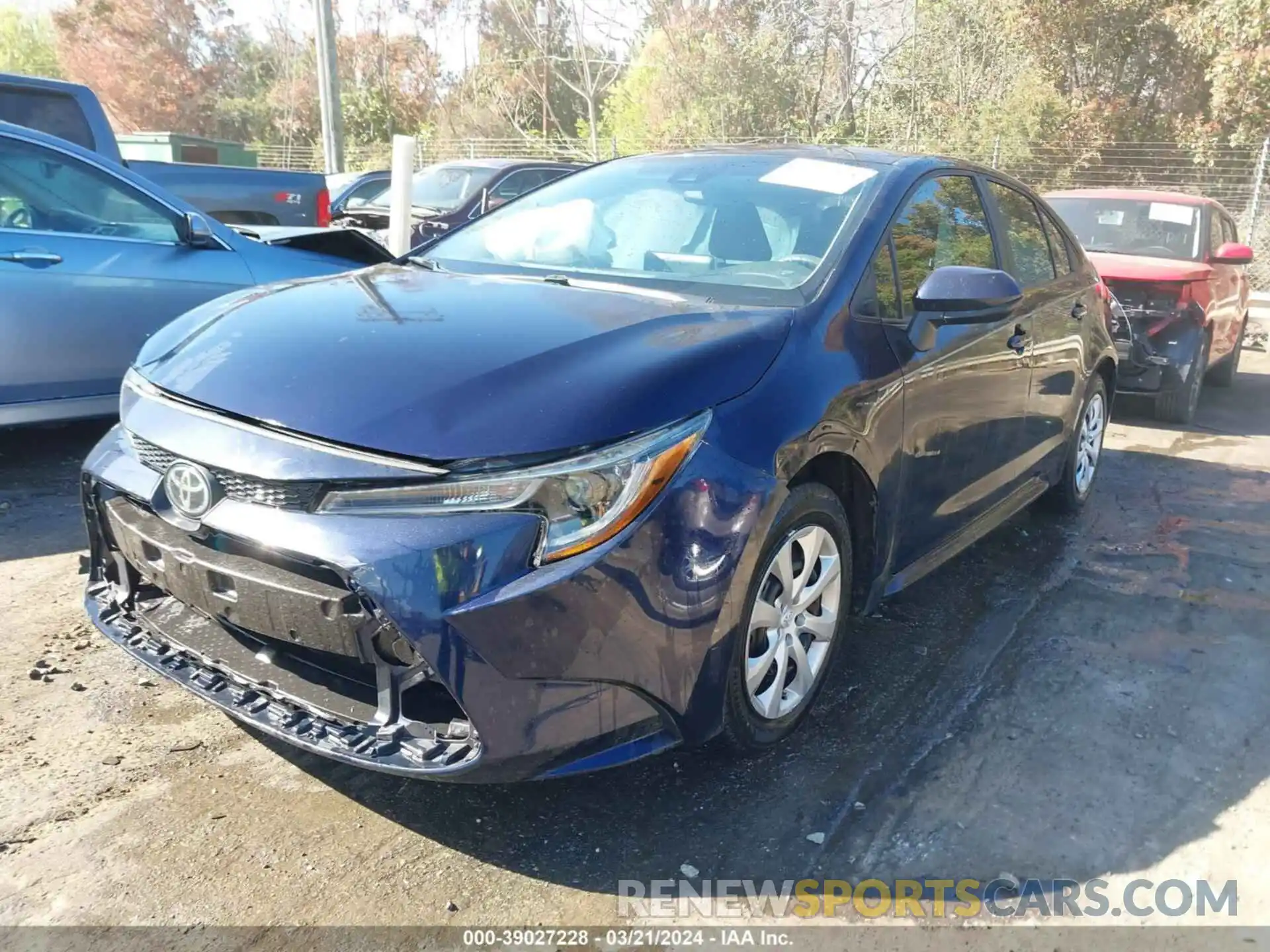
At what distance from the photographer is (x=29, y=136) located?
4852 mm

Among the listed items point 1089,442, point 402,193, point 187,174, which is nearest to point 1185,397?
point 1089,442

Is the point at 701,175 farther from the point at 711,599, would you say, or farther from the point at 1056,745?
the point at 1056,745

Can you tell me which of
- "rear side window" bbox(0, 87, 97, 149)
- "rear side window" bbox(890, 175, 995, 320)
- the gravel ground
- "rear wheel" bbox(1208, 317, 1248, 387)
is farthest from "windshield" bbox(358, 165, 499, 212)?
the gravel ground

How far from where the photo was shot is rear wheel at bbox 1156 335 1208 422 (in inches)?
283

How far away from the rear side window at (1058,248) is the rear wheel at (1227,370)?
4514 millimetres

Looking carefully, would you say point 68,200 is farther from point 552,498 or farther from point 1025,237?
point 1025,237

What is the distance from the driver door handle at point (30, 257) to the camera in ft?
15.1

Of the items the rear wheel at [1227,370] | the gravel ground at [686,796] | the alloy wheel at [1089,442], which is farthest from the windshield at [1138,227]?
the gravel ground at [686,796]

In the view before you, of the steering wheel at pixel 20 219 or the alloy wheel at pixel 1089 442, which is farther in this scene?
the alloy wheel at pixel 1089 442

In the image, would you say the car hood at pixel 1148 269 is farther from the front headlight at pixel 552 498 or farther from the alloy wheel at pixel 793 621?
the front headlight at pixel 552 498

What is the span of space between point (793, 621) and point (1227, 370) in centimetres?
746

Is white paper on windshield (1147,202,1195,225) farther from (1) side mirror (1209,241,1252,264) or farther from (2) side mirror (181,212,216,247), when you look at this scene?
(2) side mirror (181,212,216,247)

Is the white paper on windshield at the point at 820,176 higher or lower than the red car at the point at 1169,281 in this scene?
higher

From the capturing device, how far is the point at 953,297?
3207 millimetres
